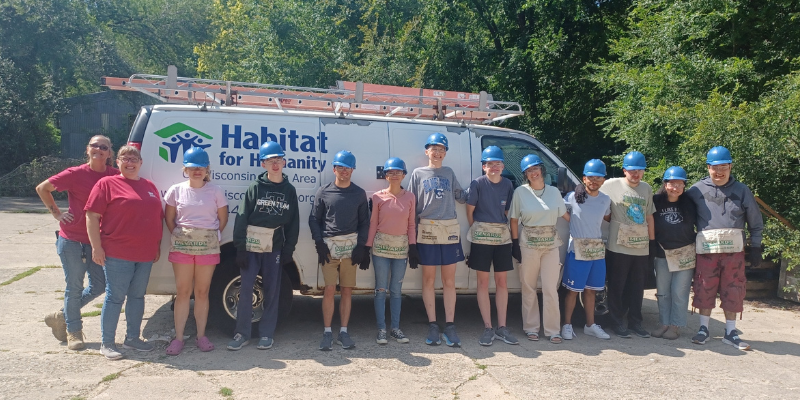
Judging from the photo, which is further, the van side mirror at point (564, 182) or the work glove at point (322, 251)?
the van side mirror at point (564, 182)

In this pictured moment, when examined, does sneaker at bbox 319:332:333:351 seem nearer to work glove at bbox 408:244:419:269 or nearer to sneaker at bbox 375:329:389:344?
sneaker at bbox 375:329:389:344

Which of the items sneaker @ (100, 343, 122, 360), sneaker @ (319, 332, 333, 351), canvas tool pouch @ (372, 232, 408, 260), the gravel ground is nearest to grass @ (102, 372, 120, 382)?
the gravel ground

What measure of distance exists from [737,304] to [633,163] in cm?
179

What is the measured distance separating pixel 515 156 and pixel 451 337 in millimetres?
2084

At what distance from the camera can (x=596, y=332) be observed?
6.39 meters

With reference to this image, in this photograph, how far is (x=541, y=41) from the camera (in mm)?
14492

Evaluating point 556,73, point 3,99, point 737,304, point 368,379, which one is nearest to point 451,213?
point 368,379

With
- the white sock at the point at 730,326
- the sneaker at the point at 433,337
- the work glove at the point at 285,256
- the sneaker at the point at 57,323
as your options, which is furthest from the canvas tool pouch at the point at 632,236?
the sneaker at the point at 57,323

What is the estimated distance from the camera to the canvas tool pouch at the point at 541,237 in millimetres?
6023

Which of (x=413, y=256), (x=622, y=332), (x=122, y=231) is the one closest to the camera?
(x=122, y=231)

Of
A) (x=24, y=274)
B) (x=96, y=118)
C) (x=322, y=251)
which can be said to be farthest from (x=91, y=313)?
(x=96, y=118)

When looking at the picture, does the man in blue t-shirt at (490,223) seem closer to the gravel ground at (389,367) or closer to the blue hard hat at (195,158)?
the gravel ground at (389,367)

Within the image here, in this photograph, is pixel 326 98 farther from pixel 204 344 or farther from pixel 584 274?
pixel 584 274

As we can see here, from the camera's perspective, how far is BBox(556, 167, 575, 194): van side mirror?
628 centimetres
